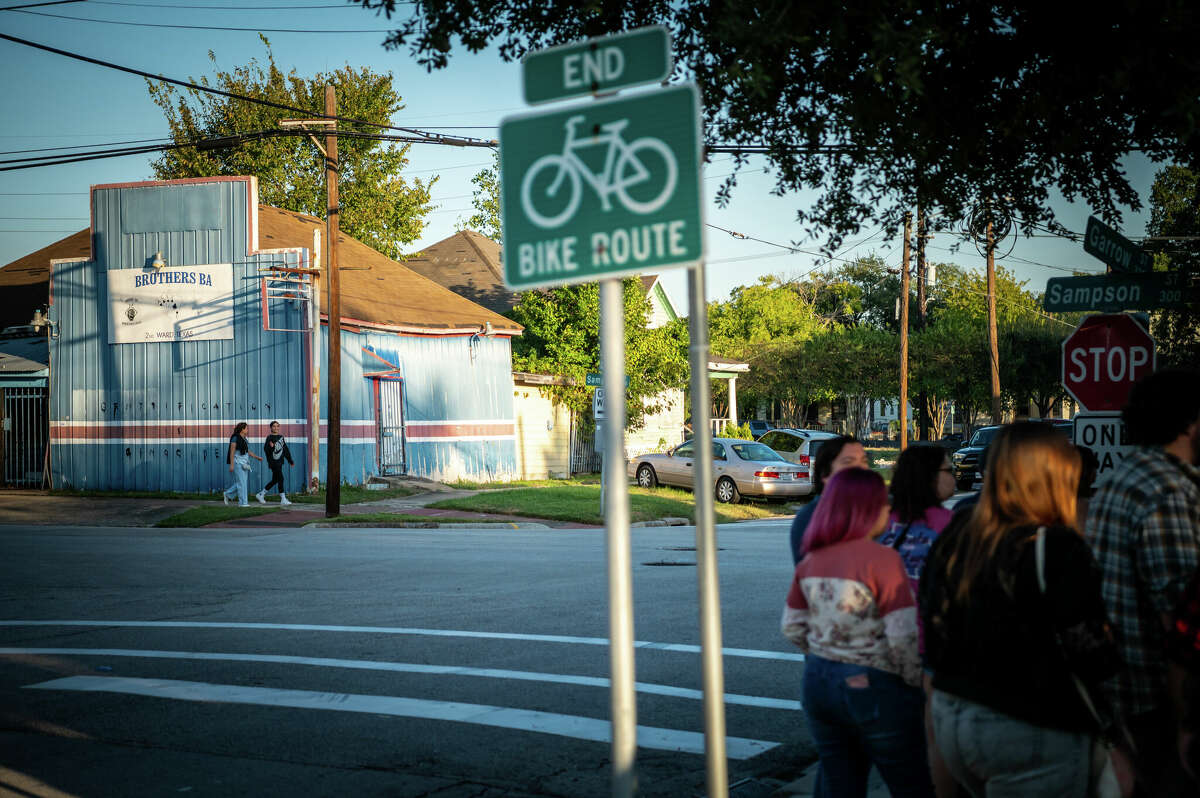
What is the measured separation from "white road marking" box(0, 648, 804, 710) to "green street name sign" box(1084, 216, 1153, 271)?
4.27 m

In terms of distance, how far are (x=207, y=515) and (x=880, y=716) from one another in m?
20.7

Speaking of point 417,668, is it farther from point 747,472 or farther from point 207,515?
point 747,472

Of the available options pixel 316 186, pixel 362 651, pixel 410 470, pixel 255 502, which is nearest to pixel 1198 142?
pixel 362 651

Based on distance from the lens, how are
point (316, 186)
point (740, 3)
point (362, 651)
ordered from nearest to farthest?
point (740, 3) → point (362, 651) → point (316, 186)

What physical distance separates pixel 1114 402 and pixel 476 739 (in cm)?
623

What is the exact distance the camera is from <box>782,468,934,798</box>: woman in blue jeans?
3.87 meters

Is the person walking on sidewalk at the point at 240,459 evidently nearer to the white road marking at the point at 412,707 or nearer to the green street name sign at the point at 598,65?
the white road marking at the point at 412,707

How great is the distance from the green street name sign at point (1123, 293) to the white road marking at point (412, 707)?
4.87 meters

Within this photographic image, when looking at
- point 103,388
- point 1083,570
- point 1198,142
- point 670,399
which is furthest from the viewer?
point 670,399

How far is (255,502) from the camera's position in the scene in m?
25.8

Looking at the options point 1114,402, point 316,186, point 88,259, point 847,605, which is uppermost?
point 316,186

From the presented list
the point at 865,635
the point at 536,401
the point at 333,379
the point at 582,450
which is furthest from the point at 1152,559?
the point at 582,450

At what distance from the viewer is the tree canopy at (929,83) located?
544cm

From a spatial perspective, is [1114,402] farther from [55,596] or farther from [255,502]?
[255,502]
